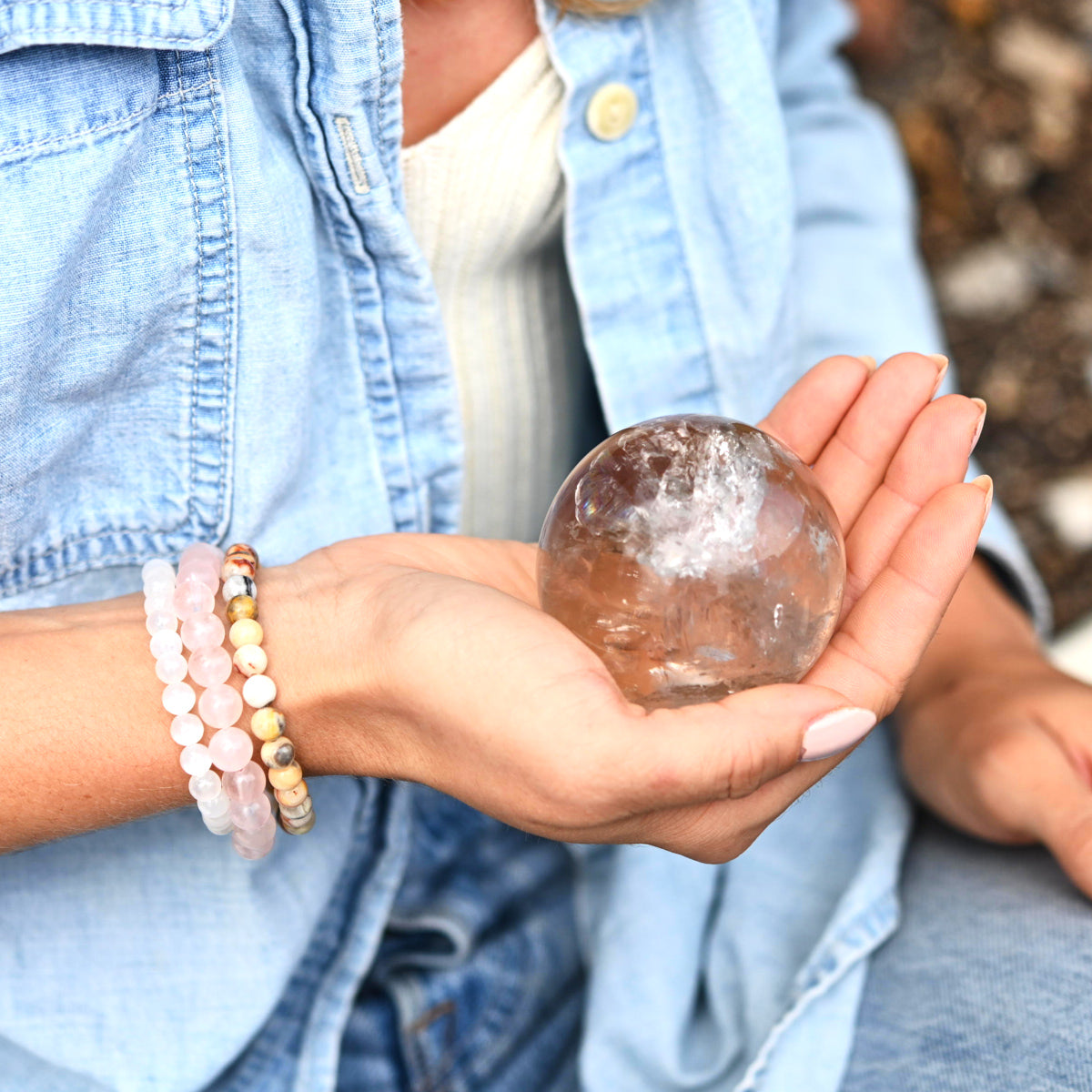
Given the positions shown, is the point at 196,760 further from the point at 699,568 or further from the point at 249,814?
the point at 699,568

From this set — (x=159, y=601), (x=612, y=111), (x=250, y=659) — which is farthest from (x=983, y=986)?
(x=612, y=111)

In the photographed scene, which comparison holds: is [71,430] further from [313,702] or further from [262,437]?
[313,702]

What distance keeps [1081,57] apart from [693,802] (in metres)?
2.51

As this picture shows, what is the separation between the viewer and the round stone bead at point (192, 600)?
3.33 ft

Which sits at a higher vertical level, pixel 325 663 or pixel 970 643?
pixel 325 663

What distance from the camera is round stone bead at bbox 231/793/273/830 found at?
101cm

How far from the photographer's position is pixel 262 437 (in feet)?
3.88

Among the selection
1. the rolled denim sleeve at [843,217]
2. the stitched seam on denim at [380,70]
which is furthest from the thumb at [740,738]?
the rolled denim sleeve at [843,217]

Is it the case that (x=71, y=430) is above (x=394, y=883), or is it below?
above

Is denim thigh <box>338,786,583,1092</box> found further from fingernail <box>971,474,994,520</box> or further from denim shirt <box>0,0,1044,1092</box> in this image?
fingernail <box>971,474,994,520</box>

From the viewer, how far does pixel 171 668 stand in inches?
39.5

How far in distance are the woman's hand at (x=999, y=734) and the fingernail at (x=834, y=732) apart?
1.50 ft

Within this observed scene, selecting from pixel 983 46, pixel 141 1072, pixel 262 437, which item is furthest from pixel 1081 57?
pixel 141 1072

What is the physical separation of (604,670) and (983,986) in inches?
25.7
